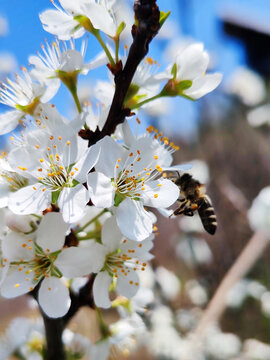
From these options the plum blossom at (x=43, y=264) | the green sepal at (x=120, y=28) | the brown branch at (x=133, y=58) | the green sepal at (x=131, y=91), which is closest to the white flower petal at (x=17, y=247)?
the plum blossom at (x=43, y=264)

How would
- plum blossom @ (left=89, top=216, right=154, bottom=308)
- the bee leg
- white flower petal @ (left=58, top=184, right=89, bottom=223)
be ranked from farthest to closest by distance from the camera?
the bee leg → plum blossom @ (left=89, top=216, right=154, bottom=308) → white flower petal @ (left=58, top=184, right=89, bottom=223)

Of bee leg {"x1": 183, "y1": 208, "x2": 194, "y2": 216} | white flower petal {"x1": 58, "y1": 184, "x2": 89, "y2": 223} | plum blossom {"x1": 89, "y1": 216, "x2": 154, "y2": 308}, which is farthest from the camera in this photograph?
bee leg {"x1": 183, "y1": 208, "x2": 194, "y2": 216}

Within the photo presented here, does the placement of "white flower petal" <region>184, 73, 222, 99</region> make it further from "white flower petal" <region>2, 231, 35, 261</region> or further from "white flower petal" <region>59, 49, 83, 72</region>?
"white flower petal" <region>2, 231, 35, 261</region>

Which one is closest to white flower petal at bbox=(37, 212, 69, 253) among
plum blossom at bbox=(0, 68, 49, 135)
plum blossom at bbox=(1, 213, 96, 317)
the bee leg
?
plum blossom at bbox=(1, 213, 96, 317)

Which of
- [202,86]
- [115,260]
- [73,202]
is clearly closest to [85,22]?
[202,86]

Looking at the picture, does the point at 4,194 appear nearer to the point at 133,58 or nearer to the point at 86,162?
the point at 86,162

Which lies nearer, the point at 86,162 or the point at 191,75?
the point at 86,162

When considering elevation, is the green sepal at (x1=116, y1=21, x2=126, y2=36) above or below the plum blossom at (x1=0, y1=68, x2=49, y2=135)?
above

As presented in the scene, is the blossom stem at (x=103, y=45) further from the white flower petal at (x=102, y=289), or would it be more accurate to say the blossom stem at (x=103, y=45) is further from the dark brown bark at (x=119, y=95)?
the white flower petal at (x=102, y=289)
